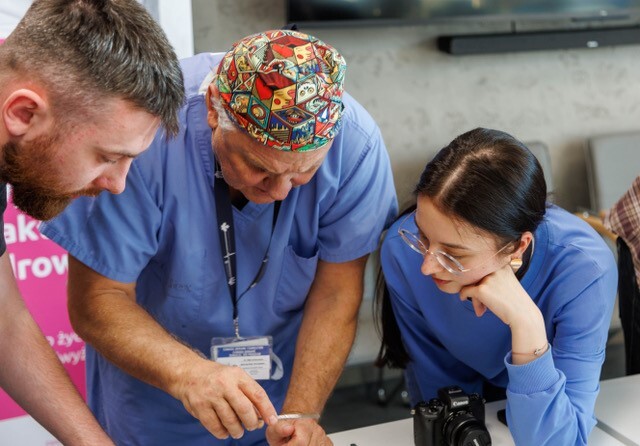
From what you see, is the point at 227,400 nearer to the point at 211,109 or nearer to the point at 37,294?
the point at 211,109

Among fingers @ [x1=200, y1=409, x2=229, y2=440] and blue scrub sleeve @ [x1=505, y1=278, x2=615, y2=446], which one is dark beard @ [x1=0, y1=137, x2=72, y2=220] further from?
blue scrub sleeve @ [x1=505, y1=278, x2=615, y2=446]

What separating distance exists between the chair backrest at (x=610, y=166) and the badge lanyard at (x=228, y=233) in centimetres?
231

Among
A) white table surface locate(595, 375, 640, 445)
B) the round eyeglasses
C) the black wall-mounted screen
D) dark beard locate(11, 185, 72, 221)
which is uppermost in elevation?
dark beard locate(11, 185, 72, 221)

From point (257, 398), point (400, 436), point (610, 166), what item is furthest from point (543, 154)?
point (257, 398)

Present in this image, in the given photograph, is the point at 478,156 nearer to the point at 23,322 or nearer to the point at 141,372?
the point at 141,372

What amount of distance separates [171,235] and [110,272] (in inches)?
5.4

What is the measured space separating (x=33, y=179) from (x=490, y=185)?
819 mm

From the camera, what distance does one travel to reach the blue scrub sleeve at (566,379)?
1.59 metres

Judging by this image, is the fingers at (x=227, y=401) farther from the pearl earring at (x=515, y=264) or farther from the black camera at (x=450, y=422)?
the pearl earring at (x=515, y=264)

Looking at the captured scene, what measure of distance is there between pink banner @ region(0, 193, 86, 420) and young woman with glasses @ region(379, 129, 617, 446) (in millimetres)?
1000

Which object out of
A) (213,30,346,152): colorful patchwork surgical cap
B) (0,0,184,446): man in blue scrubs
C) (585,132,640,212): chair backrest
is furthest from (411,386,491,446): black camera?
(585,132,640,212): chair backrest

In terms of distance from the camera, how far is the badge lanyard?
1608 mm

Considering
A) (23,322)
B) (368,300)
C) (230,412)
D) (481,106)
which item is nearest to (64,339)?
(23,322)

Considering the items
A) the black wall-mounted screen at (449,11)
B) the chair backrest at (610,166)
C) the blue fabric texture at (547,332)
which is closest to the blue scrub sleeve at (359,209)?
the blue fabric texture at (547,332)
